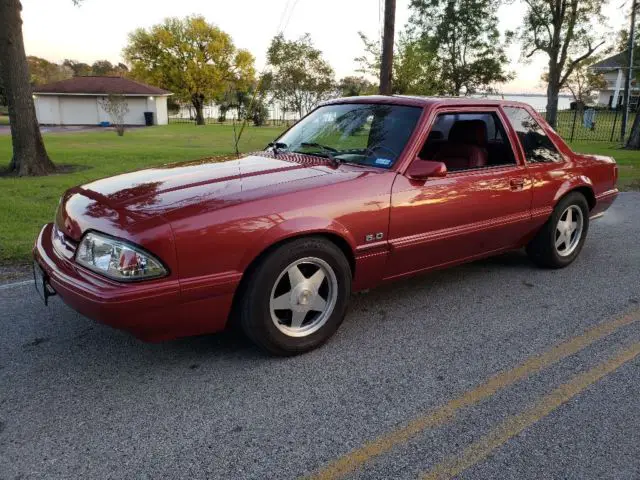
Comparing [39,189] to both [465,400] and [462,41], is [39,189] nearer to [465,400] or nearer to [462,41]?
[465,400]

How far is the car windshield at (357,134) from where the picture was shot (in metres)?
3.63

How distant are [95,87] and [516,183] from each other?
4739 centimetres

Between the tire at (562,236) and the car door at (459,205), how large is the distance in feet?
1.16

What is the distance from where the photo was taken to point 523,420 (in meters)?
2.51

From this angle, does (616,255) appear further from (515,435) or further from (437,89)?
(437,89)

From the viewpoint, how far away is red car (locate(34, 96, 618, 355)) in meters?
2.64

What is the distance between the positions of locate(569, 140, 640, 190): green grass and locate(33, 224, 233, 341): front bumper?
9515 millimetres

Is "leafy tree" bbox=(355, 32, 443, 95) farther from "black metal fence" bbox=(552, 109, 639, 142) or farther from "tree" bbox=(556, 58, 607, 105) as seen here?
"tree" bbox=(556, 58, 607, 105)

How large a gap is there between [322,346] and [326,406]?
2.22 ft

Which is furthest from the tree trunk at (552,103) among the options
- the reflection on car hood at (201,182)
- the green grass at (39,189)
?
the reflection on car hood at (201,182)

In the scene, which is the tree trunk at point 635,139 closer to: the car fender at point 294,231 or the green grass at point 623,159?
the green grass at point 623,159

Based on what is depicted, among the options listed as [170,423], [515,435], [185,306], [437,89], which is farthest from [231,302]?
[437,89]

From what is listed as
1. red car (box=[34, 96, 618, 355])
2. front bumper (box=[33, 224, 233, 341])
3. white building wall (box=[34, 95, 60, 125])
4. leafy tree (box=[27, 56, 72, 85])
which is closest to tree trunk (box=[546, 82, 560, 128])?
red car (box=[34, 96, 618, 355])

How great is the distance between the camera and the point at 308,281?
3.11 meters
